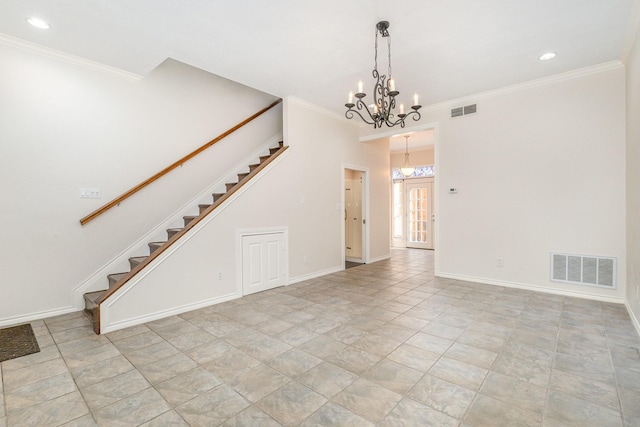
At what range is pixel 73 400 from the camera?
6.23ft

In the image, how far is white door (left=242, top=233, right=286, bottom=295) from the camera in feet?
13.9

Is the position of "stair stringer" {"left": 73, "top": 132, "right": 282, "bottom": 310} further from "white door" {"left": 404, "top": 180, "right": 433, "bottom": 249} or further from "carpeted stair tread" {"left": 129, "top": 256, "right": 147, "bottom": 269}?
"white door" {"left": 404, "top": 180, "right": 433, "bottom": 249}

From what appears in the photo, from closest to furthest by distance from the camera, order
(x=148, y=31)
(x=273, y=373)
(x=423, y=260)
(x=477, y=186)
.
A: (x=273, y=373) < (x=148, y=31) < (x=477, y=186) < (x=423, y=260)

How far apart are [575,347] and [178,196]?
493 cm

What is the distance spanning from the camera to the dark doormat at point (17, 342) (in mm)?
2504

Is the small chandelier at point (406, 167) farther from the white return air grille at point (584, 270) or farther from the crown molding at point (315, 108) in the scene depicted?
the white return air grille at point (584, 270)

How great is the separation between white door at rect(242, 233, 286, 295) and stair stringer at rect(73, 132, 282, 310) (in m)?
1.09

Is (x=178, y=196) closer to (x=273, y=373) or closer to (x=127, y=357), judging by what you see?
(x=127, y=357)

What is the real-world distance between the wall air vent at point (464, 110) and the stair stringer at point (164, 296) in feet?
12.1

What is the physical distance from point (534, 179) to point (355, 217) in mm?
3414

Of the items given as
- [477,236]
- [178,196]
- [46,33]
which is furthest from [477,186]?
[46,33]

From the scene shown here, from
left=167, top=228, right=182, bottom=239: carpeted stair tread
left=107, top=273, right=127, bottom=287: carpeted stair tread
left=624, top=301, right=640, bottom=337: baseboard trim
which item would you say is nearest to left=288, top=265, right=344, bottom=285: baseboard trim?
left=167, top=228, right=182, bottom=239: carpeted stair tread

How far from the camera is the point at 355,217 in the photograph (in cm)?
672

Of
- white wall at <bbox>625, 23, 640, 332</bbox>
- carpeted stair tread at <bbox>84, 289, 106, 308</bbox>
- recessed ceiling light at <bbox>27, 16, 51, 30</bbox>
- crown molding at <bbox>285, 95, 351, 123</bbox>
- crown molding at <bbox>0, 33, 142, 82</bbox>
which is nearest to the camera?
recessed ceiling light at <bbox>27, 16, 51, 30</bbox>
